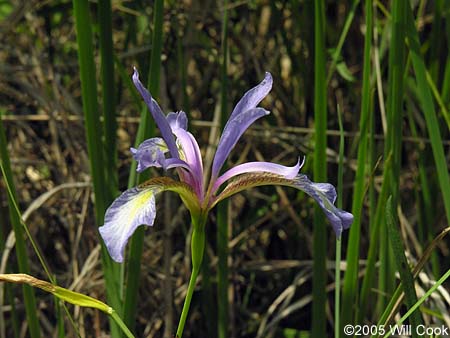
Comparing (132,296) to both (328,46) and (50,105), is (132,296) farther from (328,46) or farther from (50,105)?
(328,46)

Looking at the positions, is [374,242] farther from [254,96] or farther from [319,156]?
[254,96]

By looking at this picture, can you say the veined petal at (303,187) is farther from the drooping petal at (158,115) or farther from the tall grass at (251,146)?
the tall grass at (251,146)

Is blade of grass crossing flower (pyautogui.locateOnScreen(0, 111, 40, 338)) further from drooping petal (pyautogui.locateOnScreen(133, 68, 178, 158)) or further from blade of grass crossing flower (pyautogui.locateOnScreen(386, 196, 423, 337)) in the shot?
blade of grass crossing flower (pyautogui.locateOnScreen(386, 196, 423, 337))

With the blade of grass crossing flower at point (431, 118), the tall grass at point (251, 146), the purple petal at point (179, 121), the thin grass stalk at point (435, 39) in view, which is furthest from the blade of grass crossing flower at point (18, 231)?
the thin grass stalk at point (435, 39)

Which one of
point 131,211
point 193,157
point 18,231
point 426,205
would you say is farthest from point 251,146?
point 131,211

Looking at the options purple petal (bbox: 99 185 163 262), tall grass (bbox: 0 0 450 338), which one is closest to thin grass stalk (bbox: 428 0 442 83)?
tall grass (bbox: 0 0 450 338)
